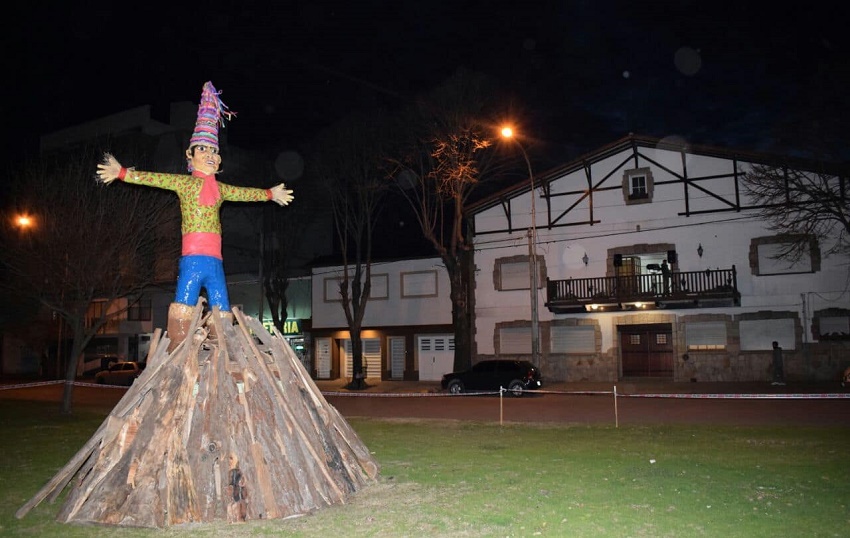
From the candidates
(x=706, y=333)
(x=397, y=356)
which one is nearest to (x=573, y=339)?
(x=706, y=333)

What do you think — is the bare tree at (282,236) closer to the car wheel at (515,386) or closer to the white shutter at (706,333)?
the car wheel at (515,386)

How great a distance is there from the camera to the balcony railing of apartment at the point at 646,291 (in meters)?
29.3

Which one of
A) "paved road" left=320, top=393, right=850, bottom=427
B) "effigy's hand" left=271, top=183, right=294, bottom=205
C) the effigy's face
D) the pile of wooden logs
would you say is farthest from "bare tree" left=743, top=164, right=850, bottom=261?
the pile of wooden logs

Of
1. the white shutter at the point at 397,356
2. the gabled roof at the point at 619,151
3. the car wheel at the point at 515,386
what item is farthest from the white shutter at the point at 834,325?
the white shutter at the point at 397,356

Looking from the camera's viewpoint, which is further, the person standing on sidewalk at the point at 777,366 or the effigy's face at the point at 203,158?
the person standing on sidewalk at the point at 777,366

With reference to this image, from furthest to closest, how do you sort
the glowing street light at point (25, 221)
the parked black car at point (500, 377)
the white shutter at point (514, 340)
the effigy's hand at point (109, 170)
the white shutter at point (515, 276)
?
the white shutter at point (514, 340) < the white shutter at point (515, 276) < the parked black car at point (500, 377) < the glowing street light at point (25, 221) < the effigy's hand at point (109, 170)

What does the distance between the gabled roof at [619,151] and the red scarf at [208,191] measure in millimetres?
23231

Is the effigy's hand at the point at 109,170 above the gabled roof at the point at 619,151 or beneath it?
beneath

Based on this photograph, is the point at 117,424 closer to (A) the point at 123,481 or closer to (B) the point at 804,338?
(A) the point at 123,481

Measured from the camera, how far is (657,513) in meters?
7.58

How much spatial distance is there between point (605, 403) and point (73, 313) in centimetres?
1799

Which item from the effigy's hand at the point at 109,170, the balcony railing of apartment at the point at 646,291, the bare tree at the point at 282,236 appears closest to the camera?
the effigy's hand at the point at 109,170

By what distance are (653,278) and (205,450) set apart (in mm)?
27163

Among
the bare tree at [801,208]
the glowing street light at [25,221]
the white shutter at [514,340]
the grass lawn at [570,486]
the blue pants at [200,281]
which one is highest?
the bare tree at [801,208]
